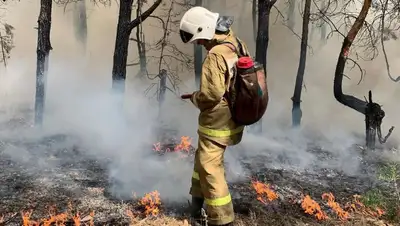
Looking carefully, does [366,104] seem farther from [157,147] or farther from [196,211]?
[196,211]

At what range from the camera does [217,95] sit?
3.94 meters

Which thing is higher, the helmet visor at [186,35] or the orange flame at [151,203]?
the helmet visor at [186,35]

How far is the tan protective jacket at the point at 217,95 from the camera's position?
394 cm

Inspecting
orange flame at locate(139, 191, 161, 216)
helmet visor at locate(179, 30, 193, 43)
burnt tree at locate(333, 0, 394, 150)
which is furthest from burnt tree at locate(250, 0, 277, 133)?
helmet visor at locate(179, 30, 193, 43)

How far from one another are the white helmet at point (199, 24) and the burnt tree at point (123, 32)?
4.26 metres

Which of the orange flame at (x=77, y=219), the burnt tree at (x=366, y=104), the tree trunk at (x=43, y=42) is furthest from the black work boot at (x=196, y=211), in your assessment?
the tree trunk at (x=43, y=42)

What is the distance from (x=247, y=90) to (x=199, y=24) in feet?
2.38

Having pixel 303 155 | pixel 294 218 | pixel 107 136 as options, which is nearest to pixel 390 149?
pixel 303 155

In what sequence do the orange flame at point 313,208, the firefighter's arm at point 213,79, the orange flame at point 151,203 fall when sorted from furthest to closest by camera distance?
1. the orange flame at point 313,208
2. the orange flame at point 151,203
3. the firefighter's arm at point 213,79

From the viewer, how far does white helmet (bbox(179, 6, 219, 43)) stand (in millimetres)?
3992

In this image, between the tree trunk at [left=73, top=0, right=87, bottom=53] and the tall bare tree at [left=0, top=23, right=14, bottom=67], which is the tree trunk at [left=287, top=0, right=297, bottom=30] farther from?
the tall bare tree at [left=0, top=23, right=14, bottom=67]

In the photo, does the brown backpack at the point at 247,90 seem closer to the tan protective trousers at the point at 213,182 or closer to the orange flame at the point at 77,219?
the tan protective trousers at the point at 213,182

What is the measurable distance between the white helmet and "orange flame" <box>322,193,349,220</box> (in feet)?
8.07

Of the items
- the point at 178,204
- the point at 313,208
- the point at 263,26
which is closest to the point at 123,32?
the point at 263,26
